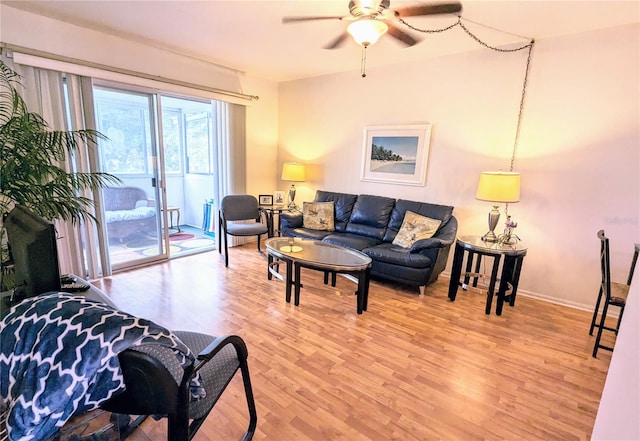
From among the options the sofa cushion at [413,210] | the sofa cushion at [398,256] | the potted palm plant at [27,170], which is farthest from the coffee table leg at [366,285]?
the potted palm plant at [27,170]

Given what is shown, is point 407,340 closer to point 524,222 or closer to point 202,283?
point 524,222

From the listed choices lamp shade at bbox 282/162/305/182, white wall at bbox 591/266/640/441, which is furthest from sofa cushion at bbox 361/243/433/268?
white wall at bbox 591/266/640/441

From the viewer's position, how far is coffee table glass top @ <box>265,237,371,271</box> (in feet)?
9.00

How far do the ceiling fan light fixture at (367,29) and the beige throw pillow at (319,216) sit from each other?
2406mm

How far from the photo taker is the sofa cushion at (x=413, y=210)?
11.6 ft

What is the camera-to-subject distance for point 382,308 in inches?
116

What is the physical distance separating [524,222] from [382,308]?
1749mm

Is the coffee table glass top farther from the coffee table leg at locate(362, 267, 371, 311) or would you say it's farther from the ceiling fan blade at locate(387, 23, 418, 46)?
the ceiling fan blade at locate(387, 23, 418, 46)

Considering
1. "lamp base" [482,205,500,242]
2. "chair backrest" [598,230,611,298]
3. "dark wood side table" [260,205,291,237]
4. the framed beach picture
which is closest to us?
"chair backrest" [598,230,611,298]

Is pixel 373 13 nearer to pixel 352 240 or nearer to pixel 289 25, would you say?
pixel 289 25

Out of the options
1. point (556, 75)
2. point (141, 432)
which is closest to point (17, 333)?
point (141, 432)

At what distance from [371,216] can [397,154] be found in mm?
849

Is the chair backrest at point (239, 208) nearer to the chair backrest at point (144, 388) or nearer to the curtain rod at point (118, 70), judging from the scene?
the curtain rod at point (118, 70)

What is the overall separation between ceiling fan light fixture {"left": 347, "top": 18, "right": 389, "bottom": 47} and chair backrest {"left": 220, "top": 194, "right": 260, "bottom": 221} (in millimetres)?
2719
